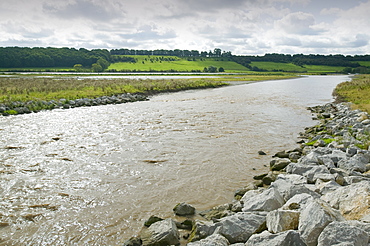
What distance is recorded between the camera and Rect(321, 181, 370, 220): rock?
5.89 meters

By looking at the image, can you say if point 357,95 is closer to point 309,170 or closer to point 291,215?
point 309,170

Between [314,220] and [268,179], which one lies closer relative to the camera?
[314,220]

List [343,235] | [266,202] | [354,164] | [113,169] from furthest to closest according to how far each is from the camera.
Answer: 1. [113,169]
2. [354,164]
3. [266,202]
4. [343,235]

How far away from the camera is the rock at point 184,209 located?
801 centimetres

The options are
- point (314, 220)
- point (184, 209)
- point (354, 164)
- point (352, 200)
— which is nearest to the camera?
point (314, 220)

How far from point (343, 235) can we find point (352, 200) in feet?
6.24

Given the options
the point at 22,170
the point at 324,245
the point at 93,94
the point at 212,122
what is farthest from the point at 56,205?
the point at 93,94

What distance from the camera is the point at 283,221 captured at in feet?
18.9

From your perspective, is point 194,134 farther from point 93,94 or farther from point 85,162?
point 93,94

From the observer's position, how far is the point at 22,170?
11.0 m

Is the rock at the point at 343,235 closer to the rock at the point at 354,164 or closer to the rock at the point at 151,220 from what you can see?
the rock at the point at 151,220

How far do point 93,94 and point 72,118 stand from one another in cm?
1334

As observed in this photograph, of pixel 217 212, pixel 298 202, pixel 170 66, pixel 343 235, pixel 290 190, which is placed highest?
pixel 170 66

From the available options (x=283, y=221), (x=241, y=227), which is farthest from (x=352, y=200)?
(x=241, y=227)
